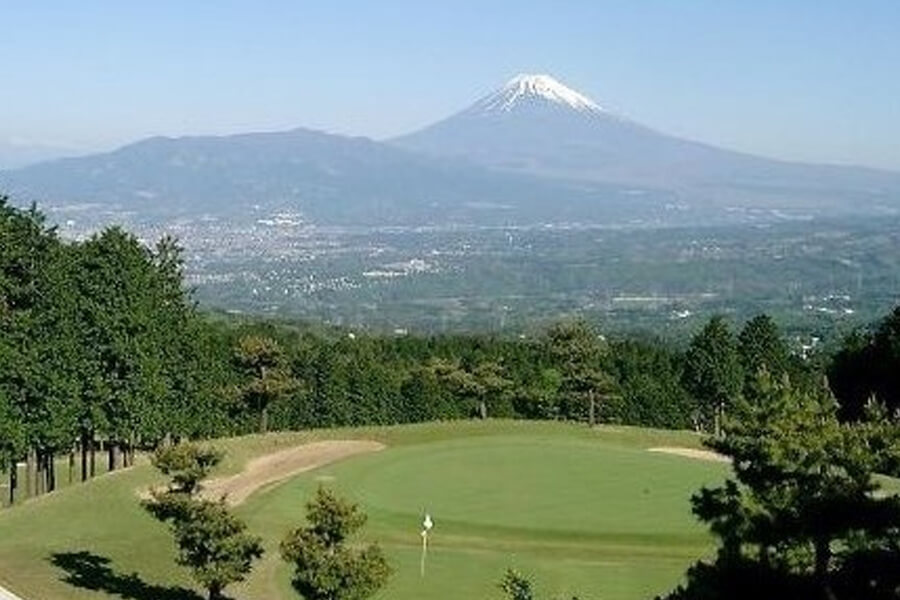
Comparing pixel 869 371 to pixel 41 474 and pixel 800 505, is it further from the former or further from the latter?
pixel 800 505

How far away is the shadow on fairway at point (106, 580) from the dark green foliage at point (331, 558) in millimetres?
4622

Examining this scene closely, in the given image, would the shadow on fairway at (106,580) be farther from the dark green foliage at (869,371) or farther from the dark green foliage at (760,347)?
the dark green foliage at (760,347)

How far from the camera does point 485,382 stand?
61.4 metres

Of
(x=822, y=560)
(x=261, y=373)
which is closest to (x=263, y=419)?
(x=261, y=373)

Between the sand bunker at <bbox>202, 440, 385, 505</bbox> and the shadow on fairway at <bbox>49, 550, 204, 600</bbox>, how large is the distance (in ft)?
23.9

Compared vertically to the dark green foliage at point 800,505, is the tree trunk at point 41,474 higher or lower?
lower

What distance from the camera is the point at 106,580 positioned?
28141 millimetres

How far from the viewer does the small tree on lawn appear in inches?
995

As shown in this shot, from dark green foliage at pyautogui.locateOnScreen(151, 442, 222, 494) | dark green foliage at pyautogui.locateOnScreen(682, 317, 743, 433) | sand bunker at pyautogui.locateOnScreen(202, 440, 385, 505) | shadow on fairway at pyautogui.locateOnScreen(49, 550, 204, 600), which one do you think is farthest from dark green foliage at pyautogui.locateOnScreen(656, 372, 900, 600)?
dark green foliage at pyautogui.locateOnScreen(682, 317, 743, 433)

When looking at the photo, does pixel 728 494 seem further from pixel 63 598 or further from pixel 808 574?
pixel 63 598

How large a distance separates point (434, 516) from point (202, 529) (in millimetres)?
11199

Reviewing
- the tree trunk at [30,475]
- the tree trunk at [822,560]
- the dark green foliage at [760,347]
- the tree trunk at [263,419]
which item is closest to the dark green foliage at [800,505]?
the tree trunk at [822,560]

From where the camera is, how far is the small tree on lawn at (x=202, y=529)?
82.9 feet

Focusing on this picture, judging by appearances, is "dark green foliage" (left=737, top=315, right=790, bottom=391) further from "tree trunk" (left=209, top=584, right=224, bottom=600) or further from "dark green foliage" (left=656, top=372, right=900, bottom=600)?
"dark green foliage" (left=656, top=372, right=900, bottom=600)
